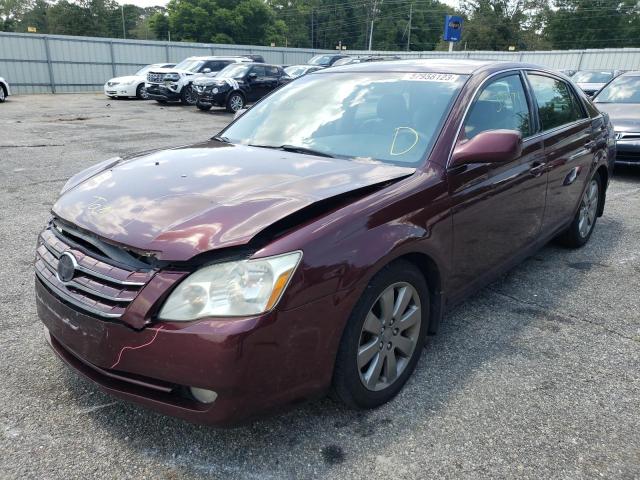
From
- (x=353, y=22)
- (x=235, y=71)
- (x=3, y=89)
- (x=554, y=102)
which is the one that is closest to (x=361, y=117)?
(x=554, y=102)

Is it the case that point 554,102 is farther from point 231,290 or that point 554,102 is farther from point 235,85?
point 235,85

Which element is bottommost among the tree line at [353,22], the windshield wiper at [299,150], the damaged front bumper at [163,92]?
the damaged front bumper at [163,92]

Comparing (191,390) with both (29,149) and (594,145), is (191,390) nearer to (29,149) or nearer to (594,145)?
(594,145)

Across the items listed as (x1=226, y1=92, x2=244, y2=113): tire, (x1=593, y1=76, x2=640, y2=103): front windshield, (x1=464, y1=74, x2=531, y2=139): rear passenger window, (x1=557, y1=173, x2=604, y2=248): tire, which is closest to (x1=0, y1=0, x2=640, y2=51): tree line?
(x1=226, y1=92, x2=244, y2=113): tire

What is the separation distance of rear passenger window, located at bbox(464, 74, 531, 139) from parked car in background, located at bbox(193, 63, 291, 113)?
14.5 metres

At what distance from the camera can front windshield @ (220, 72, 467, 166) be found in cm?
297

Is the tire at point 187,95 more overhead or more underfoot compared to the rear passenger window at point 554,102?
more underfoot

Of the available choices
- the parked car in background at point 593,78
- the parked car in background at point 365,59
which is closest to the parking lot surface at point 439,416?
the parked car in background at point 365,59

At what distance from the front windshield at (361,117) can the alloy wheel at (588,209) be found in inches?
90.0

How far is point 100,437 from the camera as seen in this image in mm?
2318

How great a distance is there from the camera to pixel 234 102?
1784 centimetres

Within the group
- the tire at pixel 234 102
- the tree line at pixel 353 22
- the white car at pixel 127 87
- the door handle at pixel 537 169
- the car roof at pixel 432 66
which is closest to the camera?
the car roof at pixel 432 66

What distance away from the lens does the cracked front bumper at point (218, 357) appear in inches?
75.9

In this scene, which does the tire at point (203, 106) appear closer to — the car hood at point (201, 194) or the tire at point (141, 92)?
the tire at point (141, 92)
